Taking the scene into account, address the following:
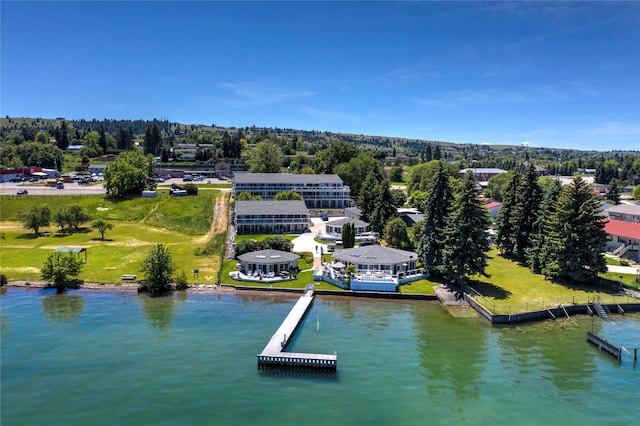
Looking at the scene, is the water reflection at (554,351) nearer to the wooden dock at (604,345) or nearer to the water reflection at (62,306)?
the wooden dock at (604,345)

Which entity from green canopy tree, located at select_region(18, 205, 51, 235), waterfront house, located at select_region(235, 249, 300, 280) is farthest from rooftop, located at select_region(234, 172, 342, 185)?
waterfront house, located at select_region(235, 249, 300, 280)

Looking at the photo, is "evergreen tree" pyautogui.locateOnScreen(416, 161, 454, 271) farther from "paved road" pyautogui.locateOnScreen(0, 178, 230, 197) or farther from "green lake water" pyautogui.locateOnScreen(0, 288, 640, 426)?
"paved road" pyautogui.locateOnScreen(0, 178, 230, 197)

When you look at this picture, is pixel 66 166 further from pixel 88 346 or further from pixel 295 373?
pixel 295 373

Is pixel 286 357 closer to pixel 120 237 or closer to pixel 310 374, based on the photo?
pixel 310 374

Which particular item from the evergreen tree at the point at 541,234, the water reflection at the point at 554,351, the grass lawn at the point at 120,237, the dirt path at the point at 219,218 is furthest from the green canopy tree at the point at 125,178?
the water reflection at the point at 554,351

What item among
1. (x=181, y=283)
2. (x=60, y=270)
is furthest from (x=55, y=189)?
(x=181, y=283)

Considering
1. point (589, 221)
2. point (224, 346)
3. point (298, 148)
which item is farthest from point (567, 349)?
point (298, 148)
